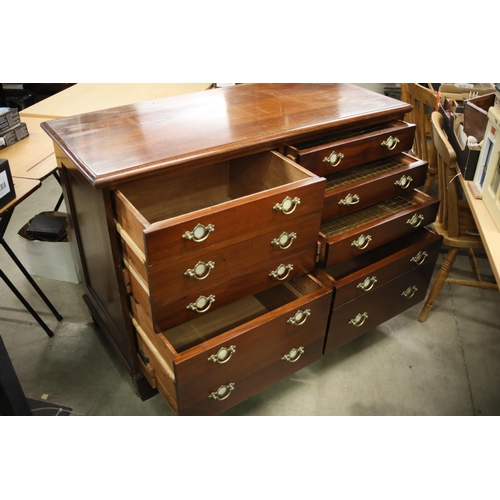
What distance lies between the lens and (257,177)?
1.42 m

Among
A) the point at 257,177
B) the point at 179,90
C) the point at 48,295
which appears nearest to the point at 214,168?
the point at 257,177

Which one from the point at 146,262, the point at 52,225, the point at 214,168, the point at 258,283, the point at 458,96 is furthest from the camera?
the point at 458,96

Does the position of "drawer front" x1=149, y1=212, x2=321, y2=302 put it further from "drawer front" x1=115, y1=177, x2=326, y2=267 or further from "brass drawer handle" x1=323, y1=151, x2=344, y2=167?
"brass drawer handle" x1=323, y1=151, x2=344, y2=167

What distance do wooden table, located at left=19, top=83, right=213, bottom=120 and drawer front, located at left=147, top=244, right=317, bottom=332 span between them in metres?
1.37

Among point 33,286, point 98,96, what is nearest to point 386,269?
point 33,286

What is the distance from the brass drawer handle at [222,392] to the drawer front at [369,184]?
0.56 m

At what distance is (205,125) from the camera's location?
136cm

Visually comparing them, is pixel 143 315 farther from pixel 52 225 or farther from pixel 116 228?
pixel 52 225

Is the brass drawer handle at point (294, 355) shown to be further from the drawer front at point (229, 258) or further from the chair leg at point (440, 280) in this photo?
the chair leg at point (440, 280)

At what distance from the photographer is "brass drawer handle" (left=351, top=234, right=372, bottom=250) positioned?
1.43 meters

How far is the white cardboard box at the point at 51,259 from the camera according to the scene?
193cm

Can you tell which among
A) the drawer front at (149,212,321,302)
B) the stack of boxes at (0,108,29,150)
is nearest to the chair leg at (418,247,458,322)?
the drawer front at (149,212,321,302)

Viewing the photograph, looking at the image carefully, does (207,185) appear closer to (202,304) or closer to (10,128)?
(202,304)

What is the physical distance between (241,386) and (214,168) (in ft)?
2.23
